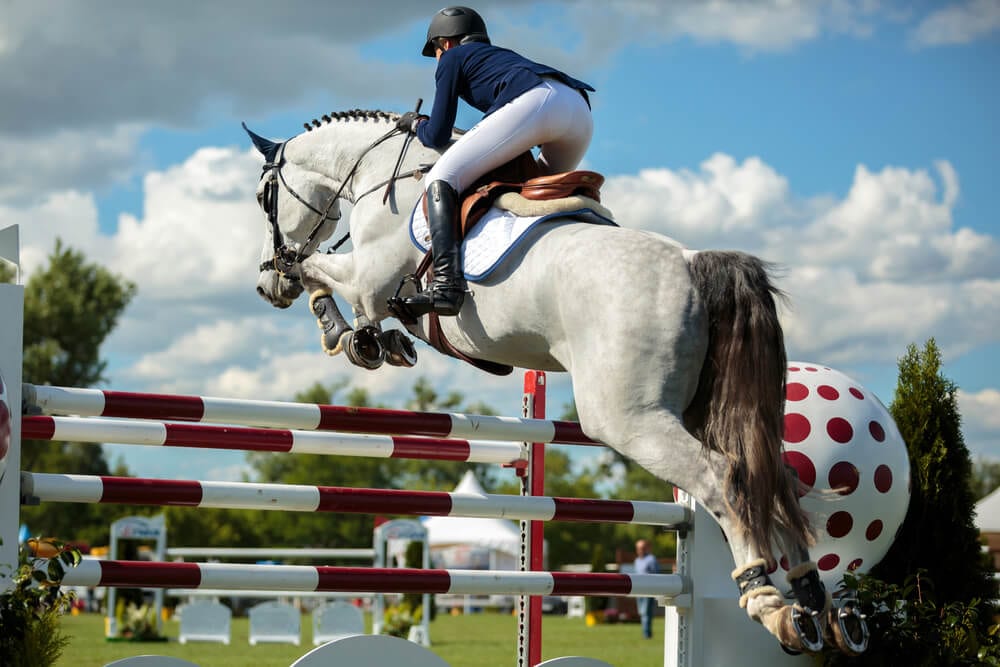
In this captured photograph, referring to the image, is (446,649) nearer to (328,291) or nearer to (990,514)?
(328,291)

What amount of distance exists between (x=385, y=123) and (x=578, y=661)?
2404mm

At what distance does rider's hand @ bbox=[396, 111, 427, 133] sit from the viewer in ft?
15.5

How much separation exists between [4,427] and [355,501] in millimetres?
1200

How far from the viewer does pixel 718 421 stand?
3.49 m

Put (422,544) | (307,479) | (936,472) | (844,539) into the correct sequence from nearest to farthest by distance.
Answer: (844,539)
(936,472)
(422,544)
(307,479)

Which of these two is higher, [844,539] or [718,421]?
[718,421]

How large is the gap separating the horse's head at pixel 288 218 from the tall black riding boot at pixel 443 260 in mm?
1218

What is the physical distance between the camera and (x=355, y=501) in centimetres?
409

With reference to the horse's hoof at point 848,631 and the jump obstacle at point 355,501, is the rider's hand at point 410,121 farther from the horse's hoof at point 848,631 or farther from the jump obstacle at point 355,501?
the horse's hoof at point 848,631

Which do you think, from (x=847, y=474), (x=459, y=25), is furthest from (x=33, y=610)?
(x=847, y=474)

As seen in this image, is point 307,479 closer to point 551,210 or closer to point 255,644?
point 255,644

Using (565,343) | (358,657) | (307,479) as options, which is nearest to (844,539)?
(565,343)

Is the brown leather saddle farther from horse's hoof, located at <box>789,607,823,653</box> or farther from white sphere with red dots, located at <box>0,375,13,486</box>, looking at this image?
horse's hoof, located at <box>789,607,823,653</box>

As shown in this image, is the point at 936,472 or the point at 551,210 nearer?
the point at 551,210
